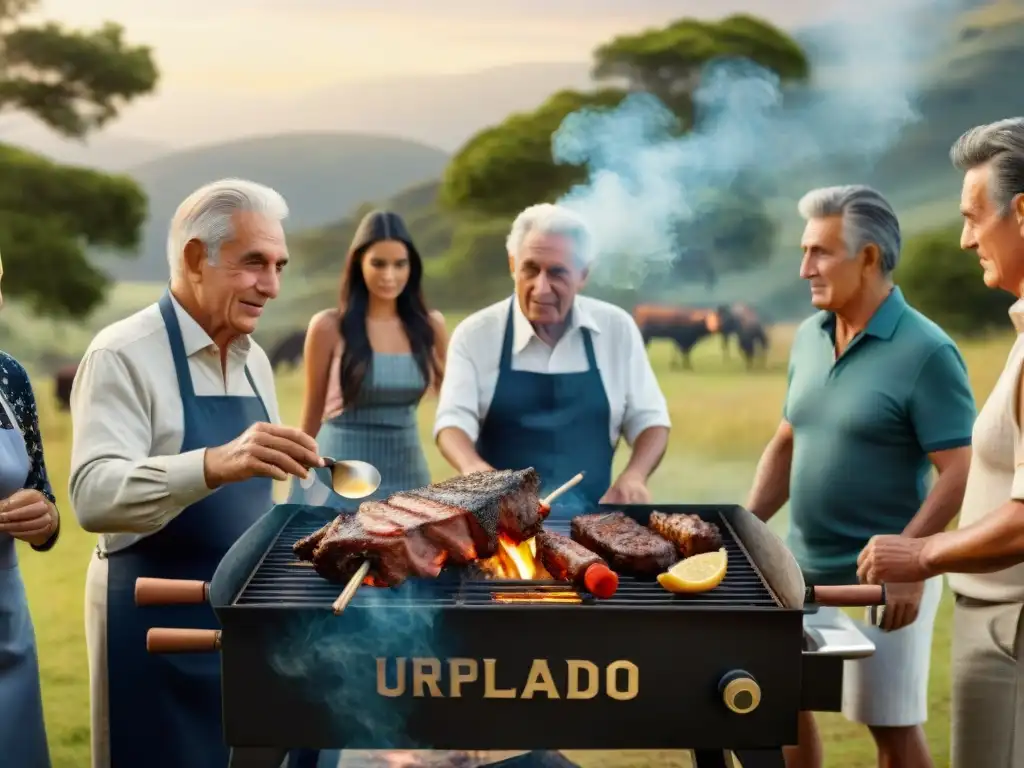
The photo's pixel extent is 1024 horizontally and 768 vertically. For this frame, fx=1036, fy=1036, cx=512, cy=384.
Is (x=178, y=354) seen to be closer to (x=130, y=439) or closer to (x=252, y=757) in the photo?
(x=130, y=439)

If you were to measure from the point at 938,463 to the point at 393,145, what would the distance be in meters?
A: 11.7

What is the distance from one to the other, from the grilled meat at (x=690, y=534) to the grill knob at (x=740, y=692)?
0.55 metres

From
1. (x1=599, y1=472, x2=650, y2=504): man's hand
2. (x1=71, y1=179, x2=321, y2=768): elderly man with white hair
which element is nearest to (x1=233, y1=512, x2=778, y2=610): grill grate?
(x1=71, y1=179, x2=321, y2=768): elderly man with white hair

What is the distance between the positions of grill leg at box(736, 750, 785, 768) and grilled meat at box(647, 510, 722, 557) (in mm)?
574

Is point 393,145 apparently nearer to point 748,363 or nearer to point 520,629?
point 748,363

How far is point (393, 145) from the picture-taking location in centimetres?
1409

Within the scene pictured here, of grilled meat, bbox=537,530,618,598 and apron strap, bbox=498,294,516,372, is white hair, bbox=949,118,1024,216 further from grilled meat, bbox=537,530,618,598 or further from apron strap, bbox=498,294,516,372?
apron strap, bbox=498,294,516,372

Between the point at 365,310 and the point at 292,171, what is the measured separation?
945cm

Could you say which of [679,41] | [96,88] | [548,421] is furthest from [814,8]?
[548,421]

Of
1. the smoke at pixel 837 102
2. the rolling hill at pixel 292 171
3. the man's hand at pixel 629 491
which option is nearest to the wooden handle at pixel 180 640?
the man's hand at pixel 629 491

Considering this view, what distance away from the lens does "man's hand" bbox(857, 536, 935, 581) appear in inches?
99.6

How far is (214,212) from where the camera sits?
2842 millimetres

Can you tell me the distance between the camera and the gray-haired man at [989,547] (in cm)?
248

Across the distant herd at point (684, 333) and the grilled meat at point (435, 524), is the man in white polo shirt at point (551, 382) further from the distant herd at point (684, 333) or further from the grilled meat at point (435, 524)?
the distant herd at point (684, 333)
